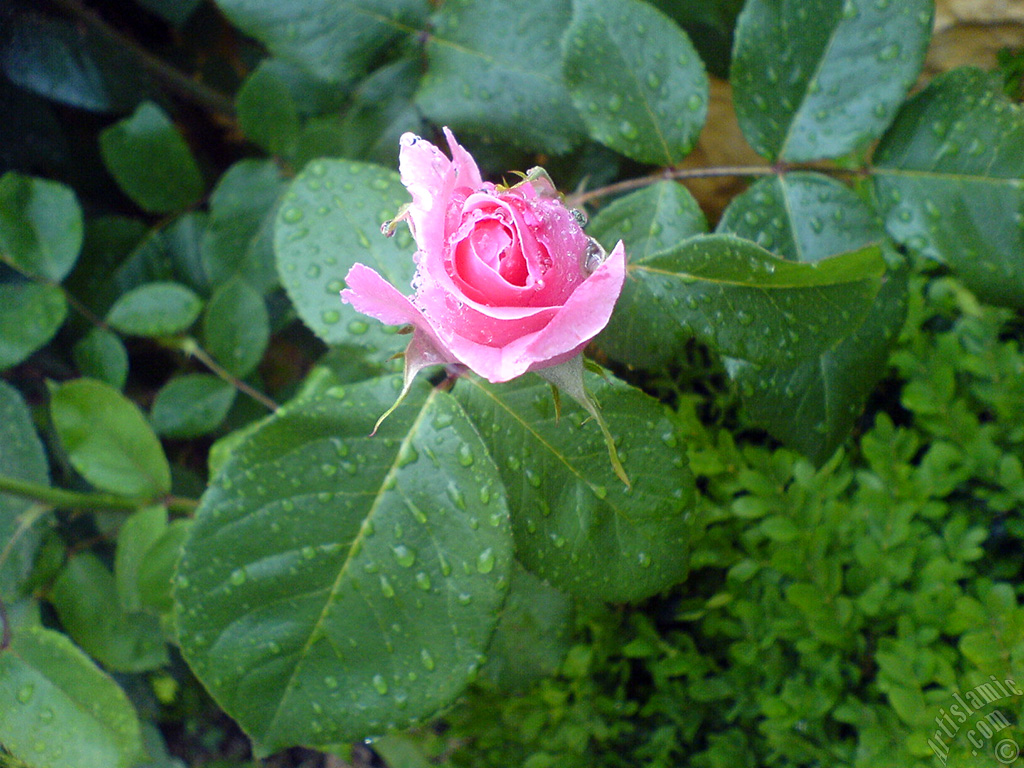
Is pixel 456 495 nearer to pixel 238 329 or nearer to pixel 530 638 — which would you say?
pixel 530 638

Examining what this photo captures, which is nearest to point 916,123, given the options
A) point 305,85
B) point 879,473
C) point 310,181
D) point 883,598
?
point 879,473

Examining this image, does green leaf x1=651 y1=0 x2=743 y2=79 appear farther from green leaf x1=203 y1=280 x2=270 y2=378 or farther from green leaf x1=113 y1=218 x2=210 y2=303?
green leaf x1=113 y1=218 x2=210 y2=303

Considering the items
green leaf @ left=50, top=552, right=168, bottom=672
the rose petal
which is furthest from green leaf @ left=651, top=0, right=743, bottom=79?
green leaf @ left=50, top=552, right=168, bottom=672

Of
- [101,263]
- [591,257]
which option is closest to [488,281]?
[591,257]

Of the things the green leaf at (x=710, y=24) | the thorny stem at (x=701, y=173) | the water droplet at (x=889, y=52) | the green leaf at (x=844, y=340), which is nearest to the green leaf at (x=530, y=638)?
the green leaf at (x=844, y=340)

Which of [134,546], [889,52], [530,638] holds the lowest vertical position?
[134,546]

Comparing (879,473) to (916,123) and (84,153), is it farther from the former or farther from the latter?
(84,153)

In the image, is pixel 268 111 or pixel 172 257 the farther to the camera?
pixel 172 257

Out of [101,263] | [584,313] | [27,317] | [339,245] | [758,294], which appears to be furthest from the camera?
[101,263]

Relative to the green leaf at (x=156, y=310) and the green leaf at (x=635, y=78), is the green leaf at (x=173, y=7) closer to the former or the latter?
the green leaf at (x=156, y=310)
